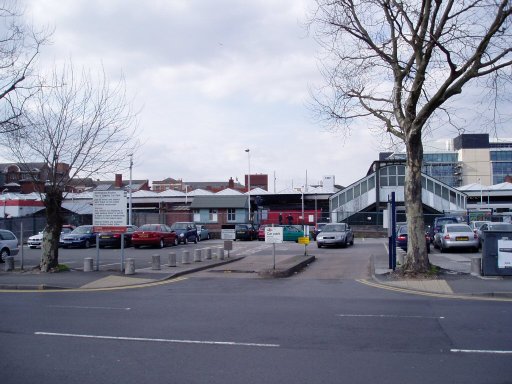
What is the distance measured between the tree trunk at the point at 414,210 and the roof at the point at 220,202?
4371 cm

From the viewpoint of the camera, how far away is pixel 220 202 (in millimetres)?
61250

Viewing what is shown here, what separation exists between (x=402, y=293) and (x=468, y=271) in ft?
18.8

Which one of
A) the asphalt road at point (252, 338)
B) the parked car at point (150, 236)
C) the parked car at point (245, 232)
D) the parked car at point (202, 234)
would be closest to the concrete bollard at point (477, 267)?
the asphalt road at point (252, 338)

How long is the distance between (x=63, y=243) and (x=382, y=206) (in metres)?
39.4

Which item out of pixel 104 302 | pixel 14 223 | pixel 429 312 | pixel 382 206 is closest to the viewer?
pixel 429 312

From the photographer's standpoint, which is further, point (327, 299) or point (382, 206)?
point (382, 206)

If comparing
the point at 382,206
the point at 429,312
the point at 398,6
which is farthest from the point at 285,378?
the point at 382,206

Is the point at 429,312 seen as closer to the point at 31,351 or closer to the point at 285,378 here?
the point at 285,378

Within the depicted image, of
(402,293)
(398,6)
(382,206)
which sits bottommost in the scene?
(402,293)

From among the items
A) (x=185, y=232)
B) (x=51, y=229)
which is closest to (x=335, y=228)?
(x=185, y=232)

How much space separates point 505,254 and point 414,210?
3.07 meters

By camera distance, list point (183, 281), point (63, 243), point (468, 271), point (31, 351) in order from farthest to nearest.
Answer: point (63, 243) → point (468, 271) → point (183, 281) → point (31, 351)

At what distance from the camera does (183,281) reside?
17281mm

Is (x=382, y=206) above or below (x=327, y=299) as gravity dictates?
above
